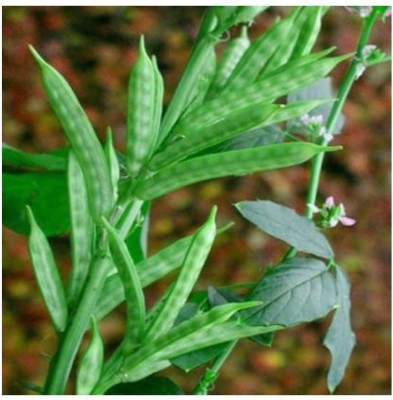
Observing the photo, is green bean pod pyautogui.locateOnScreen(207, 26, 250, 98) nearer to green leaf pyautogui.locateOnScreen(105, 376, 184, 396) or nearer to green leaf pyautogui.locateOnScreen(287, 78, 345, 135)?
green leaf pyautogui.locateOnScreen(287, 78, 345, 135)

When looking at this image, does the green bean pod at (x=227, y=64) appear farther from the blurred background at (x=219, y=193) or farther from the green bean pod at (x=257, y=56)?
the blurred background at (x=219, y=193)

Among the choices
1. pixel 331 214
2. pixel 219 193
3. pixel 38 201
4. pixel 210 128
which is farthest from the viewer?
pixel 219 193

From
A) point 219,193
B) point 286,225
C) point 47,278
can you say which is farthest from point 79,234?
point 219,193

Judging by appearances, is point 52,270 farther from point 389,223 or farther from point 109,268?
point 389,223

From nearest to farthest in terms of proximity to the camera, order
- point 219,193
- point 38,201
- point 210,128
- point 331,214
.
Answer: point 210,128 → point 331,214 → point 38,201 → point 219,193

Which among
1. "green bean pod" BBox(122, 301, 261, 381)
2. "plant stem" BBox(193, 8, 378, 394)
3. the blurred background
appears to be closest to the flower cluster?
"plant stem" BBox(193, 8, 378, 394)

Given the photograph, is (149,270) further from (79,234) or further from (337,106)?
(337,106)

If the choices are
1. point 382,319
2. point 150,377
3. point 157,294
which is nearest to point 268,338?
point 150,377

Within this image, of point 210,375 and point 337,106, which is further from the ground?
point 337,106
